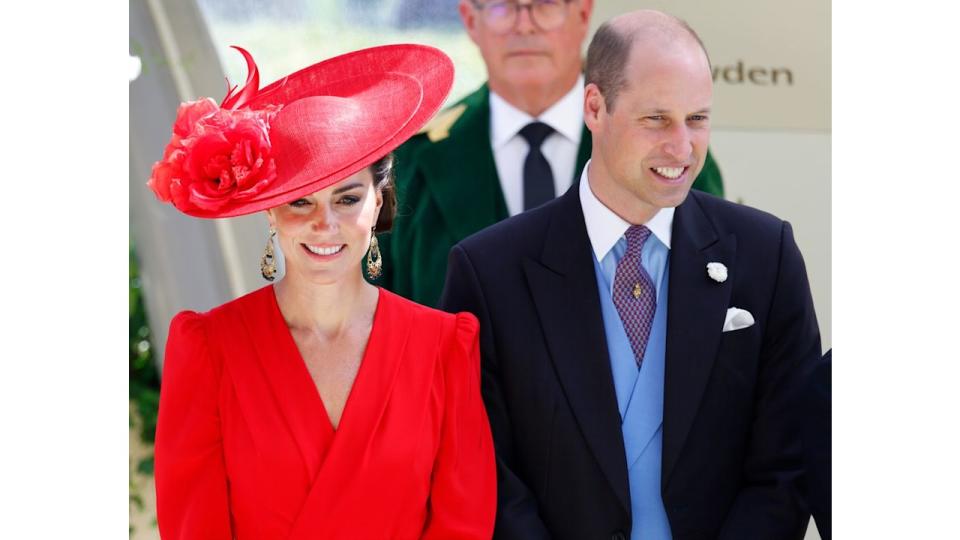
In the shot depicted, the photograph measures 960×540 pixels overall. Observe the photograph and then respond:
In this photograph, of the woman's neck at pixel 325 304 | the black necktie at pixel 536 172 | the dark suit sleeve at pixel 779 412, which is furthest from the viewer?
the black necktie at pixel 536 172

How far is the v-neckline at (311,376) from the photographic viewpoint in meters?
2.75

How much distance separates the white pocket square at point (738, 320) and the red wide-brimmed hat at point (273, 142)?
859 mm

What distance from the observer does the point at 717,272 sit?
9.82ft

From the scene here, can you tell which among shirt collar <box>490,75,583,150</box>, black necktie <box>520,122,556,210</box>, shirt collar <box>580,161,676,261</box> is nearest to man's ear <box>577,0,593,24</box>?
shirt collar <box>490,75,583,150</box>

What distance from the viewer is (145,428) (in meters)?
5.04

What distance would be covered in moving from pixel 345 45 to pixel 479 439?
144 cm

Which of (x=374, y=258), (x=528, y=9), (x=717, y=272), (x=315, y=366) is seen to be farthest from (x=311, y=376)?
(x=528, y=9)

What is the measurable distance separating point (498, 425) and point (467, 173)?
100cm

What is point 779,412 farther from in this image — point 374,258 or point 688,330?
point 374,258

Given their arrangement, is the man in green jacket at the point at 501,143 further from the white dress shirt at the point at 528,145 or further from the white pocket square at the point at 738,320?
the white pocket square at the point at 738,320

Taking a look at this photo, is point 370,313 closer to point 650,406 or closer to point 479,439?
point 479,439

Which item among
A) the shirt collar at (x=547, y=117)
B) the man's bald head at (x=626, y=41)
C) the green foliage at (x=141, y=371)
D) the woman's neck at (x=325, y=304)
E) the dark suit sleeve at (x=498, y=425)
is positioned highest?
the man's bald head at (x=626, y=41)

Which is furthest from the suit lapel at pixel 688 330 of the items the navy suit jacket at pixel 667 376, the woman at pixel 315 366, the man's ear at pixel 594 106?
the woman at pixel 315 366

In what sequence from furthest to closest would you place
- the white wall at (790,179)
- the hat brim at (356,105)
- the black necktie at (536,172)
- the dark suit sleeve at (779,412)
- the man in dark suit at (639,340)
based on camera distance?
the black necktie at (536,172)
the white wall at (790,179)
the dark suit sleeve at (779,412)
the man in dark suit at (639,340)
the hat brim at (356,105)
